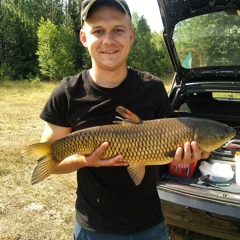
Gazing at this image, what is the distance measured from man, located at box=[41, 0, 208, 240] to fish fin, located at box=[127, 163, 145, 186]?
5 cm

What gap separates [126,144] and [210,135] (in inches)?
18.3

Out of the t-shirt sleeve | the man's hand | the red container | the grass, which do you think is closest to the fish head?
the man's hand

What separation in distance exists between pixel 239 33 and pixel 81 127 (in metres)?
2.53

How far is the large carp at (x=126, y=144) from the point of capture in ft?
4.97

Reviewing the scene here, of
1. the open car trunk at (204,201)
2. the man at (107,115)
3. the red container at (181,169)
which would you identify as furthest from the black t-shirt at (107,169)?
the red container at (181,169)

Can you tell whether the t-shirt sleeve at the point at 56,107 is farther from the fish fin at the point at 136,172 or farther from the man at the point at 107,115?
the fish fin at the point at 136,172

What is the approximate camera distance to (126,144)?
1.52 meters

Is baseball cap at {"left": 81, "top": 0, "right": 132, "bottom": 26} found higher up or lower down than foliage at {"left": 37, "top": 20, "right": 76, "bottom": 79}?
higher up

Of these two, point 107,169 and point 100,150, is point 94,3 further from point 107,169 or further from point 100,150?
point 107,169

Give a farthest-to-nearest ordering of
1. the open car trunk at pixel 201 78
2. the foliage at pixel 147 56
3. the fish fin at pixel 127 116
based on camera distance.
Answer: the foliage at pixel 147 56 → the open car trunk at pixel 201 78 → the fish fin at pixel 127 116

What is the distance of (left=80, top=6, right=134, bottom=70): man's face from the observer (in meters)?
1.53

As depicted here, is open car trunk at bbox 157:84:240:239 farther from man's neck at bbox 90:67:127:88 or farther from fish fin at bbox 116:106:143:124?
man's neck at bbox 90:67:127:88

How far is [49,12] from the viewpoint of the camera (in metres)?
37.2

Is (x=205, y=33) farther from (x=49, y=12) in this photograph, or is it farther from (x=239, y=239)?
(x=49, y=12)
